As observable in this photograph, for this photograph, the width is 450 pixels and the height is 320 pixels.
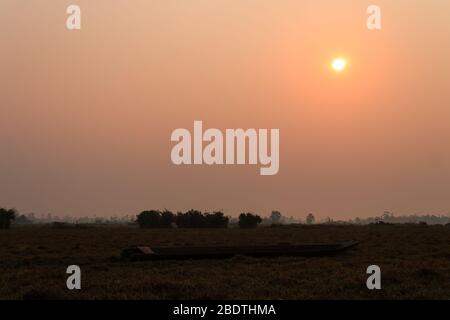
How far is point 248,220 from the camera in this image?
381 ft

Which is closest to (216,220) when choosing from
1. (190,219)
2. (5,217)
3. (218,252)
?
(190,219)

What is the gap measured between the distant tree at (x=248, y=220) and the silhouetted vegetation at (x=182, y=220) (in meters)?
4.71

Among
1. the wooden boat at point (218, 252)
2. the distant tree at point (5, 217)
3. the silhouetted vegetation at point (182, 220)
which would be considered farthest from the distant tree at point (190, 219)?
the wooden boat at point (218, 252)

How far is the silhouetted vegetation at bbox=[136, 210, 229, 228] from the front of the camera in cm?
11738

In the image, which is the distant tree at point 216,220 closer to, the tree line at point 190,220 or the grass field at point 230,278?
the tree line at point 190,220

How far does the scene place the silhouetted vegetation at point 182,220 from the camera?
4621 inches

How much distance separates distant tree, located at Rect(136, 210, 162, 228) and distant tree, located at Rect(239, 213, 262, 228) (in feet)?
62.8

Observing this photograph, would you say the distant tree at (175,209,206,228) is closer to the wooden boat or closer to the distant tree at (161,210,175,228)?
the distant tree at (161,210,175,228)

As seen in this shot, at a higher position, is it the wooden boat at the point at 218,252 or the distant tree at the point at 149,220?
the wooden boat at the point at 218,252

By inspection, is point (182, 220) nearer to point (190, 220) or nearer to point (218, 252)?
point (190, 220)

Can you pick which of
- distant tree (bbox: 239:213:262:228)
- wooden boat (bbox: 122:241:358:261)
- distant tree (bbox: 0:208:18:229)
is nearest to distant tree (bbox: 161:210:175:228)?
distant tree (bbox: 239:213:262:228)

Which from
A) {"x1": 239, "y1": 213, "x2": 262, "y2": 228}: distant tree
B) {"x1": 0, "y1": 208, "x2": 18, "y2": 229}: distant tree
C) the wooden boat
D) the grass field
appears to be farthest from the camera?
{"x1": 239, "y1": 213, "x2": 262, "y2": 228}: distant tree
